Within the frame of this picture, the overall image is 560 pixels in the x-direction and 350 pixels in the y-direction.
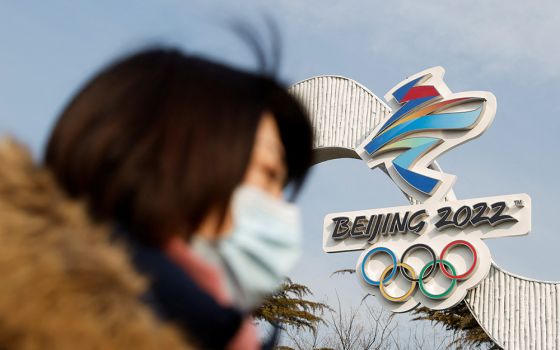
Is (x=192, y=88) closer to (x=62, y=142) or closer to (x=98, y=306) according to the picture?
(x=62, y=142)

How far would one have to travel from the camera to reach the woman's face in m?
1.04

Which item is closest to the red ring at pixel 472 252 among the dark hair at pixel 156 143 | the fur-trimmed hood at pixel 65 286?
the dark hair at pixel 156 143

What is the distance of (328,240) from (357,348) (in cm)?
497

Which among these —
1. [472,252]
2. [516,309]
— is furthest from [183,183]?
[516,309]

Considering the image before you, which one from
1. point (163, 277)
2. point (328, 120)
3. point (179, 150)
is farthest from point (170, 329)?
point (328, 120)

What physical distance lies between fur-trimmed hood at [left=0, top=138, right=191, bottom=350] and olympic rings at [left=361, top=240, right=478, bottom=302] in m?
8.85

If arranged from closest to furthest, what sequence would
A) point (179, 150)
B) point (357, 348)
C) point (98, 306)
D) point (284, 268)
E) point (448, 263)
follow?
point (98, 306), point (179, 150), point (284, 268), point (448, 263), point (357, 348)

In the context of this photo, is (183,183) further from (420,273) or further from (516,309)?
(516,309)

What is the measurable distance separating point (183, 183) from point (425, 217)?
9.23m

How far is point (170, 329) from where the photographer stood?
0.83 m

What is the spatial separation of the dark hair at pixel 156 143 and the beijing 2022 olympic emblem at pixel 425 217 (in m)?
8.52

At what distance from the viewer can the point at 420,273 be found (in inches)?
383

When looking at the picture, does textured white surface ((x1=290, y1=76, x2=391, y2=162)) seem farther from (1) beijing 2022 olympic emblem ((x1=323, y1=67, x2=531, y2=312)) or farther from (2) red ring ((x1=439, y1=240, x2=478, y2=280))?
(2) red ring ((x1=439, y1=240, x2=478, y2=280))

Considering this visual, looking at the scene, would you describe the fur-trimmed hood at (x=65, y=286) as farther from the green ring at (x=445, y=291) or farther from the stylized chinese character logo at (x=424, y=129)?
the stylized chinese character logo at (x=424, y=129)
